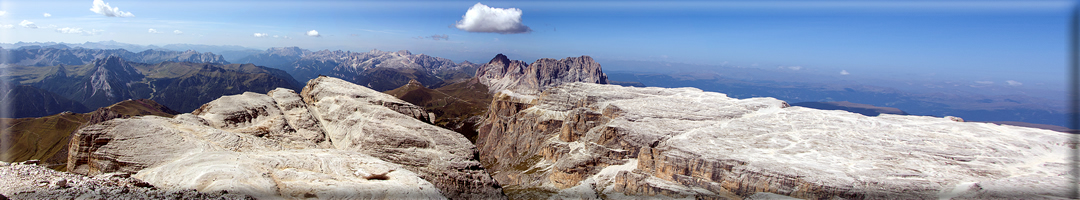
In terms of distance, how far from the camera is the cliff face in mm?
55219

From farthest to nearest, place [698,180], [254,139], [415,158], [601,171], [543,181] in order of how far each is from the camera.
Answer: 1. [543,181]
2. [601,171]
3. [698,180]
4. [415,158]
5. [254,139]

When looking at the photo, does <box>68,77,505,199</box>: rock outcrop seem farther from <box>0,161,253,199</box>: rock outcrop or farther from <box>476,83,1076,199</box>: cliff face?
<box>476,83,1076,199</box>: cliff face

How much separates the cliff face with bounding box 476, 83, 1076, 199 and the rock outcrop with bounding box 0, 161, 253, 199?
6431 cm

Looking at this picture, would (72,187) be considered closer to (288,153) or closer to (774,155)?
(288,153)

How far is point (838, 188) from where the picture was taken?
56.8 m

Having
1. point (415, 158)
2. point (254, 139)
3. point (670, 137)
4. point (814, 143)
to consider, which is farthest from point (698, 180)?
point (254, 139)

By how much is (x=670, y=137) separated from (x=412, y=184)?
2559 inches

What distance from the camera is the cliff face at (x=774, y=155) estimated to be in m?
55.2

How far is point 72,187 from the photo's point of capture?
20.2 metres

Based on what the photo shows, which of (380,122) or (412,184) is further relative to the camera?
(380,122)

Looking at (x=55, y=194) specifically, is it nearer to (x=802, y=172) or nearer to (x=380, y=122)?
(x=380, y=122)

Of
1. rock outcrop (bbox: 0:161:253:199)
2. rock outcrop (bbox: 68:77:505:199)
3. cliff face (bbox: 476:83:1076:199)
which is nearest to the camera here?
rock outcrop (bbox: 0:161:253:199)

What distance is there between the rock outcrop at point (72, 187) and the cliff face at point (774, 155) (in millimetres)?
64313

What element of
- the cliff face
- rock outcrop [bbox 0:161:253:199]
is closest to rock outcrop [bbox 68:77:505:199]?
rock outcrop [bbox 0:161:253:199]
